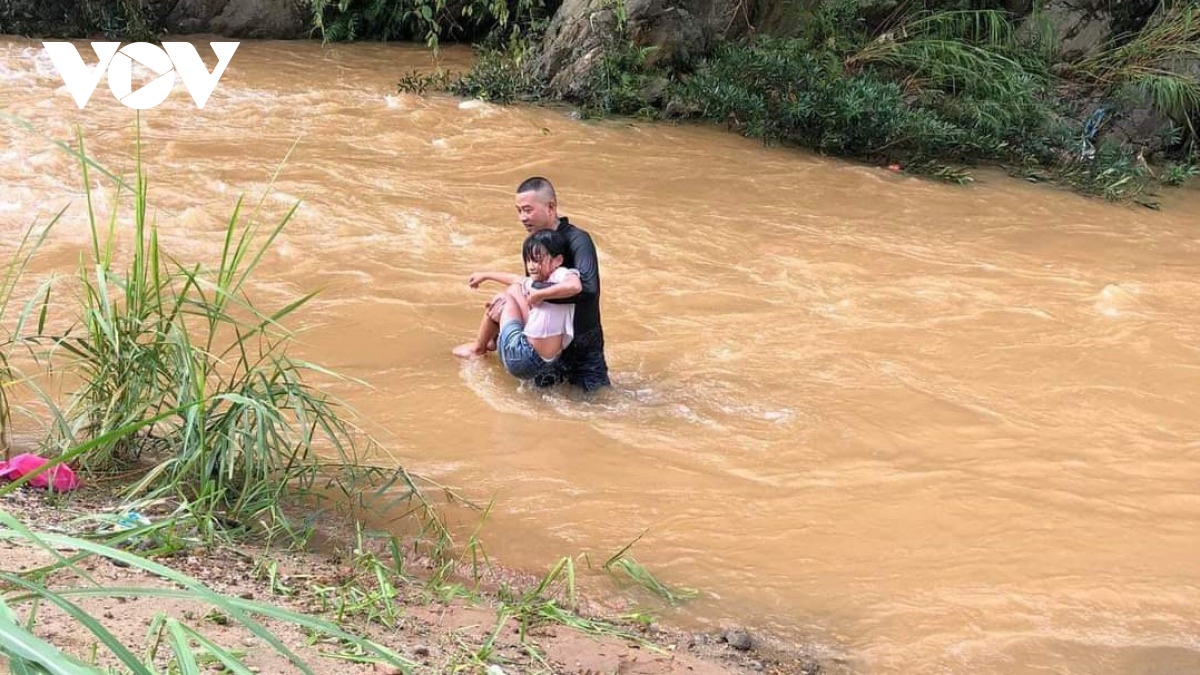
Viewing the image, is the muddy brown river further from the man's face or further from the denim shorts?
the man's face

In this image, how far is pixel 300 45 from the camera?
15.2 m

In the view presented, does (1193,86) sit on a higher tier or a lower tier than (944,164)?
higher

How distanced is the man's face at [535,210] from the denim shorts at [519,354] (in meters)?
0.49

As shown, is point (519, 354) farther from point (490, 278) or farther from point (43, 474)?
point (43, 474)

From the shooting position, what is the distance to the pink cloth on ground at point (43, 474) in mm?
3504

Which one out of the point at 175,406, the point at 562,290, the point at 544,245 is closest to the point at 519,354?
the point at 562,290

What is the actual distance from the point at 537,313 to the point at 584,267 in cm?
34

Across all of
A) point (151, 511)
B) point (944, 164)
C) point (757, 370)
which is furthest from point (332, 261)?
point (944, 164)

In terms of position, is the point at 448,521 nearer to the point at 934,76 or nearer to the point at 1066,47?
the point at 934,76

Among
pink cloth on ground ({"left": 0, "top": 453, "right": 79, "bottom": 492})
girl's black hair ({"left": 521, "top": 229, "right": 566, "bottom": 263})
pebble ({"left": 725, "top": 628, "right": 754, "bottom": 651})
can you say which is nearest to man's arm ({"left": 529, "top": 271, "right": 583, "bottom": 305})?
girl's black hair ({"left": 521, "top": 229, "right": 566, "bottom": 263})

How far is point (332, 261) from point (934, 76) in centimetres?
714

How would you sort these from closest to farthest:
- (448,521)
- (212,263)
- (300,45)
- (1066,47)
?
1. (448,521)
2. (212,263)
3. (1066,47)
4. (300,45)

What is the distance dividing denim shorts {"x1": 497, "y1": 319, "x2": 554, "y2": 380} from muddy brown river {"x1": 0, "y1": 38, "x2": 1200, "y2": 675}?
0.40 ft

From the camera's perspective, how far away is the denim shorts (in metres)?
5.57
